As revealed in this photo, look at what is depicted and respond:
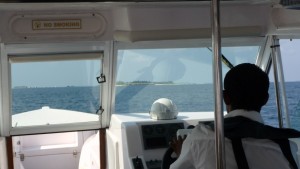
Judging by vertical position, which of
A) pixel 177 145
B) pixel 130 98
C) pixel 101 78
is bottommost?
pixel 177 145

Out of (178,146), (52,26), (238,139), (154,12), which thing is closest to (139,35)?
(154,12)

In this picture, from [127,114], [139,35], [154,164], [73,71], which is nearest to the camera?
[139,35]

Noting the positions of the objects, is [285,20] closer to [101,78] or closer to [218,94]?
[218,94]

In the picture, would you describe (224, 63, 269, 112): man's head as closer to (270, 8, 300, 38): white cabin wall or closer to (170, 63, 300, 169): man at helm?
(170, 63, 300, 169): man at helm

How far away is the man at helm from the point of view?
4.75 ft

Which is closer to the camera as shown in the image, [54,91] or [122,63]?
[122,63]

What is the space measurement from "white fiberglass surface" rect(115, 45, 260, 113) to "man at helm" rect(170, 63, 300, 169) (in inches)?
70.6

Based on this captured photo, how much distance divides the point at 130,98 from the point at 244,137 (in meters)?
2.43

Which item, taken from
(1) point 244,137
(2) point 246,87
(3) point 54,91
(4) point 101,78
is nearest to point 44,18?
(4) point 101,78

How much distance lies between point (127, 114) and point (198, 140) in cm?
238

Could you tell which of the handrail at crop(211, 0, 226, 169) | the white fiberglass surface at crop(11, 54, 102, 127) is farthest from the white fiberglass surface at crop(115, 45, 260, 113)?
the handrail at crop(211, 0, 226, 169)

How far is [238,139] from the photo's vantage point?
56.8 inches

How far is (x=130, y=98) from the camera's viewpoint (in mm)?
3818

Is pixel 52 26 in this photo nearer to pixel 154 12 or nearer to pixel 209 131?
pixel 154 12
